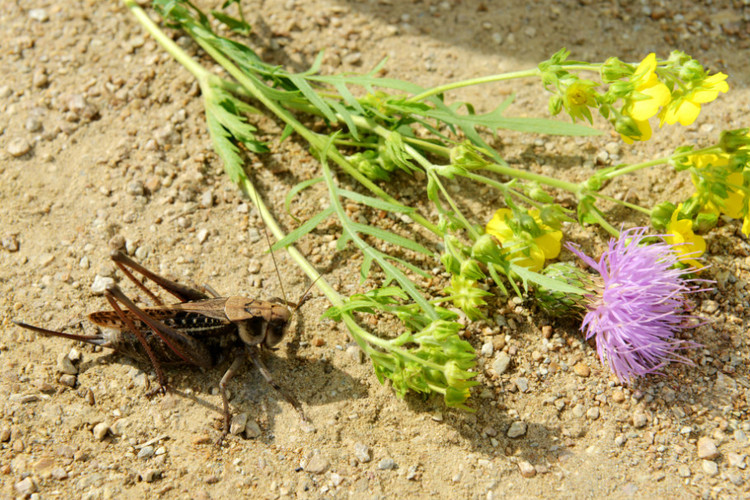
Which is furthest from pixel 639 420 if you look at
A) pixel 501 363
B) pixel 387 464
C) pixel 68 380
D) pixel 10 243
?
pixel 10 243

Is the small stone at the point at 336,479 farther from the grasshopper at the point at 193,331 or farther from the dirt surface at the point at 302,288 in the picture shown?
the grasshopper at the point at 193,331

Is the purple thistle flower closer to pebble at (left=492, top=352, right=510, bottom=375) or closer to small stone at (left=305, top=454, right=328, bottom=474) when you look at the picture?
pebble at (left=492, top=352, right=510, bottom=375)

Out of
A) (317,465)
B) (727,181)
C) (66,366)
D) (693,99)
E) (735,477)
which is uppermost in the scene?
(693,99)

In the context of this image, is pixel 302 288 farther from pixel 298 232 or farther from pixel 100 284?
pixel 100 284

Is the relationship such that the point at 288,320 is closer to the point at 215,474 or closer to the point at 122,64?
the point at 215,474

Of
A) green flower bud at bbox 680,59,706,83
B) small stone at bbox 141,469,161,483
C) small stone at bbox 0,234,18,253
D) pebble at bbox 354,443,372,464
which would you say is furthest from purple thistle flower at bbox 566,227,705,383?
small stone at bbox 0,234,18,253

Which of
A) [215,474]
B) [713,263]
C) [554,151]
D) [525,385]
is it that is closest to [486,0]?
[554,151]
